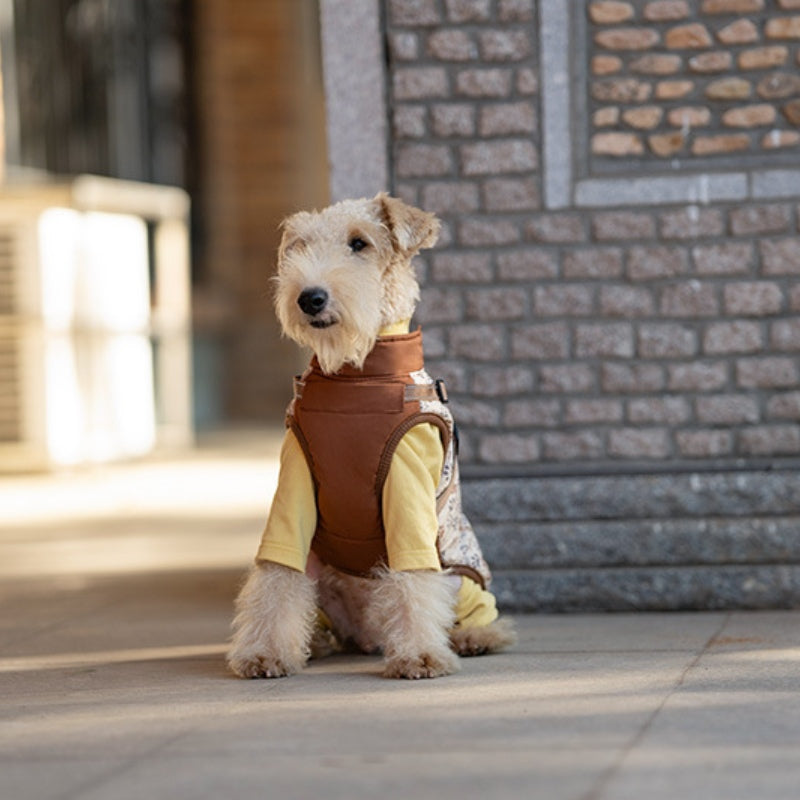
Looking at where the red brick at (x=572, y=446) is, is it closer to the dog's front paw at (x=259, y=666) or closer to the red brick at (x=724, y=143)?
the red brick at (x=724, y=143)

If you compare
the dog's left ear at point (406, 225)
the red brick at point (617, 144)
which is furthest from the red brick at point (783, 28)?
the dog's left ear at point (406, 225)

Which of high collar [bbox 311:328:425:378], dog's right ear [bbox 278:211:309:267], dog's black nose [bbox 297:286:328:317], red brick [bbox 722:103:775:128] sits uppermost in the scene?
red brick [bbox 722:103:775:128]

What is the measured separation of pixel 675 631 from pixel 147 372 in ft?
30.4

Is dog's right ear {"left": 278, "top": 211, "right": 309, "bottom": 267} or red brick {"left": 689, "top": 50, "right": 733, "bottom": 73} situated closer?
dog's right ear {"left": 278, "top": 211, "right": 309, "bottom": 267}

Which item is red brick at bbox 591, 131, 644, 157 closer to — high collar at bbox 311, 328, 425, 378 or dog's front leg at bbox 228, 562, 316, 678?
high collar at bbox 311, 328, 425, 378

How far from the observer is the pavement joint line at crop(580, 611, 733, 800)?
3.30m

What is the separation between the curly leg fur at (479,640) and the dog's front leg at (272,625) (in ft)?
1.70

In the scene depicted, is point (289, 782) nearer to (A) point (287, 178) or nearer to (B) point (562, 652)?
(B) point (562, 652)

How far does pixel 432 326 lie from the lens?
19.8 ft

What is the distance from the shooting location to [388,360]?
4793 mm

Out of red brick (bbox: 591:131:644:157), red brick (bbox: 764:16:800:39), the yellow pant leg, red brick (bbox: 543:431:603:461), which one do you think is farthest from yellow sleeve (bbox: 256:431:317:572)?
red brick (bbox: 764:16:800:39)

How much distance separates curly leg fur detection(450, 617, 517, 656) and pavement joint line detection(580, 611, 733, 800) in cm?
60

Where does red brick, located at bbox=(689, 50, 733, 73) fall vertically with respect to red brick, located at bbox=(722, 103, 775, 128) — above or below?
above

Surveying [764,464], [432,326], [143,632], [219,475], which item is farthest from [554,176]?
[219,475]
